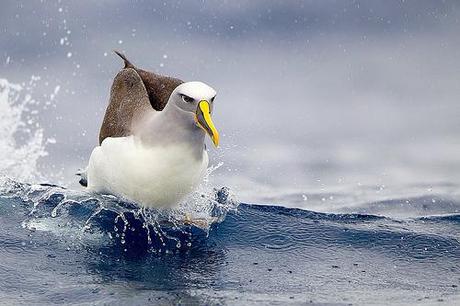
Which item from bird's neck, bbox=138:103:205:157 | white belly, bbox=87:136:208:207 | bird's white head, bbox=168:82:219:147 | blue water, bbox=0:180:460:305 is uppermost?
bird's white head, bbox=168:82:219:147

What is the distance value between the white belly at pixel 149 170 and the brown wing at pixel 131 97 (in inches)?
11.4

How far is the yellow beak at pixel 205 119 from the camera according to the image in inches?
337

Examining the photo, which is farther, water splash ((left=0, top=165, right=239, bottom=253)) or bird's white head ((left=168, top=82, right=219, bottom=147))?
water splash ((left=0, top=165, right=239, bottom=253))

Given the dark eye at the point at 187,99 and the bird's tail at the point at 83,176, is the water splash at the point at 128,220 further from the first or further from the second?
the dark eye at the point at 187,99

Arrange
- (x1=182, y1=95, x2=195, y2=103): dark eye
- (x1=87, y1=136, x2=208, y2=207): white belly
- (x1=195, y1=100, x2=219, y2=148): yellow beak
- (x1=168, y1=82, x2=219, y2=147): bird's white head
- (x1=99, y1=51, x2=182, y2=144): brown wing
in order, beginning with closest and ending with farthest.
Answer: (x1=195, y1=100, x2=219, y2=148): yellow beak < (x1=168, y1=82, x2=219, y2=147): bird's white head < (x1=182, y1=95, x2=195, y2=103): dark eye < (x1=87, y1=136, x2=208, y2=207): white belly < (x1=99, y1=51, x2=182, y2=144): brown wing

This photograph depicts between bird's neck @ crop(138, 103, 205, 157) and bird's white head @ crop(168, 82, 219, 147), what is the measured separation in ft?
0.27

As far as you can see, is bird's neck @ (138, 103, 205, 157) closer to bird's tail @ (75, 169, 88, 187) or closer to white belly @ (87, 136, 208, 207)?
white belly @ (87, 136, 208, 207)

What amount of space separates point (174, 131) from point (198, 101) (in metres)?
0.50

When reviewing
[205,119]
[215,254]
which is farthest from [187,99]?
[215,254]

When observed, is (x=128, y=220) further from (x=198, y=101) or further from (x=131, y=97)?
(x=198, y=101)

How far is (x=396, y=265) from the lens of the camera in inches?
404

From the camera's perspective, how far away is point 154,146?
9.22 meters

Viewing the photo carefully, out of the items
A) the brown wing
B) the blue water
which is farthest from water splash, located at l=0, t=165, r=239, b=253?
the brown wing

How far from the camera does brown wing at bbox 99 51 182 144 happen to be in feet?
33.2
